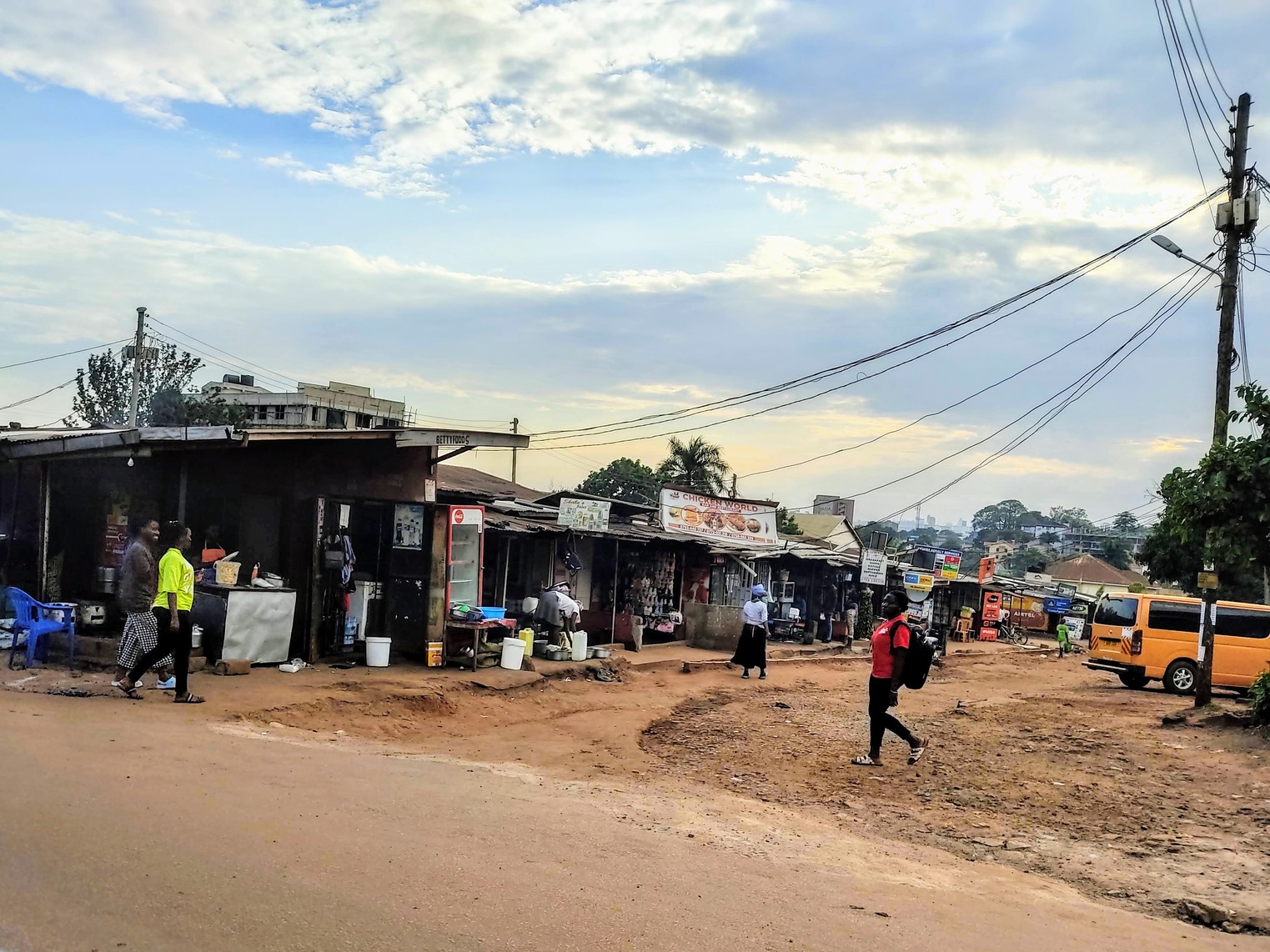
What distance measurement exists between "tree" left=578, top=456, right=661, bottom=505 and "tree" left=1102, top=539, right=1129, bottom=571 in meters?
48.8

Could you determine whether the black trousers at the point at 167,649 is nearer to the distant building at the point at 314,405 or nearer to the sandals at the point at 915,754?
the sandals at the point at 915,754

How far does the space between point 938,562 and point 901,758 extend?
23786mm

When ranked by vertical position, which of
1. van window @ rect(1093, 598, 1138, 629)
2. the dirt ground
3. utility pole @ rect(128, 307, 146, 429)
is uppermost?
utility pole @ rect(128, 307, 146, 429)

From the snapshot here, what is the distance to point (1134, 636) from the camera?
851 inches

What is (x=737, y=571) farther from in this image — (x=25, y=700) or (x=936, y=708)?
(x=25, y=700)

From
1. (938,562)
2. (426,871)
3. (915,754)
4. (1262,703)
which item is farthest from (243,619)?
(938,562)

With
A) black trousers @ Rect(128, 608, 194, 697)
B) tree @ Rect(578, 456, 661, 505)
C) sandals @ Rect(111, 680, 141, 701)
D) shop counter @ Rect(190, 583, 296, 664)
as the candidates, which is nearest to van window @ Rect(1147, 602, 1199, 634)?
shop counter @ Rect(190, 583, 296, 664)

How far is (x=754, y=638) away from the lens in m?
19.2

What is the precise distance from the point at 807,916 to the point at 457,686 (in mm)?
8763

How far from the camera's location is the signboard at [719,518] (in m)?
24.9

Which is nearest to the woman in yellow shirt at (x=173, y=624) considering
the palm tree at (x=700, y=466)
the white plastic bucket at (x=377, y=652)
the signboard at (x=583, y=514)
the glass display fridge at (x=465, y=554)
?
the white plastic bucket at (x=377, y=652)

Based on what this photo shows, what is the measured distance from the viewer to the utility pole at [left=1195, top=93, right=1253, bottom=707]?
16.9 m

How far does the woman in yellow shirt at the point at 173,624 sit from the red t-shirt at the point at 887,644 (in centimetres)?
717

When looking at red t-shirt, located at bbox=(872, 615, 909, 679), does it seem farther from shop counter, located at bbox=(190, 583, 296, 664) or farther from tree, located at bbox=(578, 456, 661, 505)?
tree, located at bbox=(578, 456, 661, 505)
